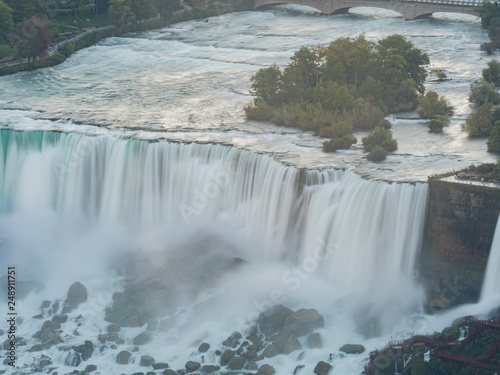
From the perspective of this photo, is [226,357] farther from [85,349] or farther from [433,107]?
[433,107]

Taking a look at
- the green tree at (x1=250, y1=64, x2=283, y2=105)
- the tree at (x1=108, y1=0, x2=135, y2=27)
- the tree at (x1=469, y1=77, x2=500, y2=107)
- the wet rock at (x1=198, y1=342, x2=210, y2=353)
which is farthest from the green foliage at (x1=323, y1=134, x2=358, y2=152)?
the tree at (x1=108, y1=0, x2=135, y2=27)

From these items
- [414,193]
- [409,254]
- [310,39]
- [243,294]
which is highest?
[310,39]

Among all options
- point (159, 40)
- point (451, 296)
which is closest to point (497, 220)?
point (451, 296)

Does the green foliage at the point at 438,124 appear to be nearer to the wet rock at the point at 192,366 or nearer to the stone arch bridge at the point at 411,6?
the wet rock at the point at 192,366

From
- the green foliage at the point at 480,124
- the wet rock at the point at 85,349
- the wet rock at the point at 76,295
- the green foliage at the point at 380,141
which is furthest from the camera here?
the green foliage at the point at 480,124

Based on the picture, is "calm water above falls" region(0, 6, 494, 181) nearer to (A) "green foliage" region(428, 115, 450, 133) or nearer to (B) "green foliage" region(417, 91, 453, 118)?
(A) "green foliage" region(428, 115, 450, 133)

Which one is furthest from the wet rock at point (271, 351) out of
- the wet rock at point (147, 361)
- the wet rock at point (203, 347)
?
the wet rock at point (147, 361)

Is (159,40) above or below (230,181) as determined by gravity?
above

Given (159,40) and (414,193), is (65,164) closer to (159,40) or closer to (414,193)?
(414,193)
